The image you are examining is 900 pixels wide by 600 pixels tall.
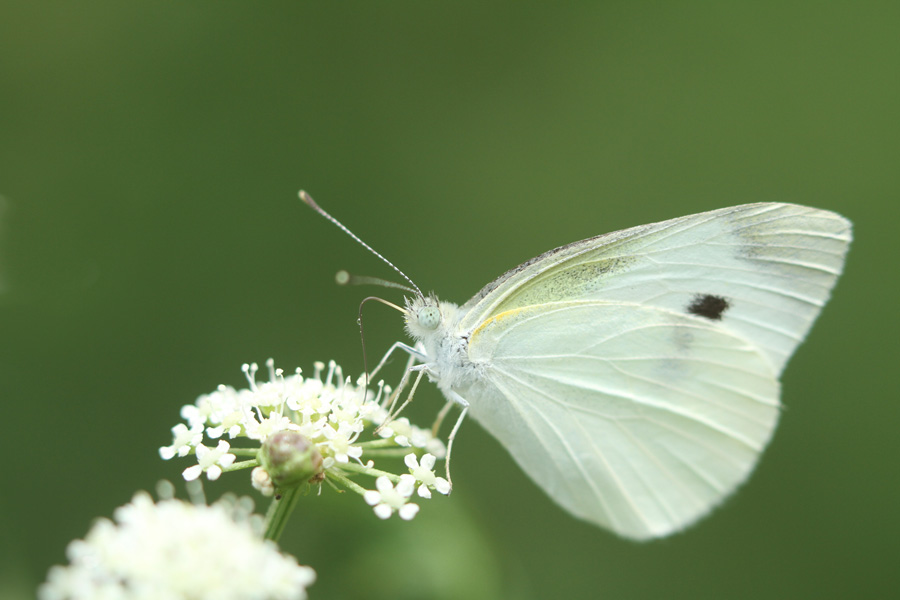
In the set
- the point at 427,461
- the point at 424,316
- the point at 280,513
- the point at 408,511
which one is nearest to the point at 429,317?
the point at 424,316

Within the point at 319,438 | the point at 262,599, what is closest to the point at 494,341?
the point at 319,438

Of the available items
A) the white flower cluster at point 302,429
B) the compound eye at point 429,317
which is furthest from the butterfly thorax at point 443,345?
the white flower cluster at point 302,429

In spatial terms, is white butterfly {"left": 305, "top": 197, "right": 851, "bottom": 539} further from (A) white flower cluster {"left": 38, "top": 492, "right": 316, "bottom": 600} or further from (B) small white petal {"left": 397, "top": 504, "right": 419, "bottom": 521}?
(A) white flower cluster {"left": 38, "top": 492, "right": 316, "bottom": 600}

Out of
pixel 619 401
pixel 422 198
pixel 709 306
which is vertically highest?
pixel 422 198

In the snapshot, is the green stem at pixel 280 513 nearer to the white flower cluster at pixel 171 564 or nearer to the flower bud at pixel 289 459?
the flower bud at pixel 289 459

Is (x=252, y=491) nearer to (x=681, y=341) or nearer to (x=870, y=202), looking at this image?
(x=681, y=341)

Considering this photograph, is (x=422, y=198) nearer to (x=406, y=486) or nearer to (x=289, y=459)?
(x=406, y=486)
